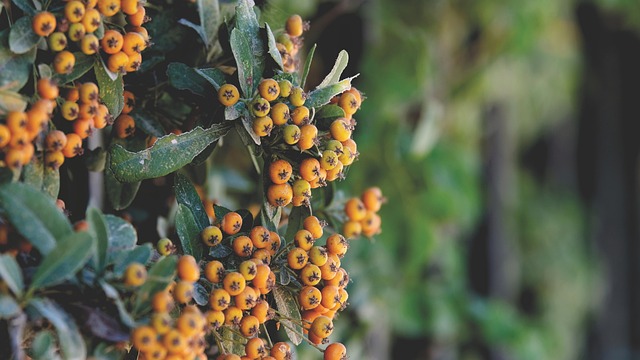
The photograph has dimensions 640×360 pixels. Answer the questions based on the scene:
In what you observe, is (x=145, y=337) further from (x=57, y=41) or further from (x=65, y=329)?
(x=57, y=41)

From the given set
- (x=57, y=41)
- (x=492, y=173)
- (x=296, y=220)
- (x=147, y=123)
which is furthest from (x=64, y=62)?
(x=492, y=173)

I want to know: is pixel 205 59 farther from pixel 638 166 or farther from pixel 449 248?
pixel 638 166

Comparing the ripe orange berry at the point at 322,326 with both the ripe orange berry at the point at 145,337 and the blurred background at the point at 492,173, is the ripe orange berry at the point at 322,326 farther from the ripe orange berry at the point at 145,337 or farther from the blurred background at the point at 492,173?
the blurred background at the point at 492,173

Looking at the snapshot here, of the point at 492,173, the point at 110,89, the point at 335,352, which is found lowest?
the point at 492,173

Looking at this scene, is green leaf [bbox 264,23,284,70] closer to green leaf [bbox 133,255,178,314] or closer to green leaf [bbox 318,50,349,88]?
green leaf [bbox 318,50,349,88]

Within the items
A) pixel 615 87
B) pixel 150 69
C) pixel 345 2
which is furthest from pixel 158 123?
pixel 615 87

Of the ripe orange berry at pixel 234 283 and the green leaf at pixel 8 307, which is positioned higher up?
the green leaf at pixel 8 307

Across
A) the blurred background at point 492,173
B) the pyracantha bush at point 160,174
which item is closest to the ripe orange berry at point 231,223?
the pyracantha bush at point 160,174
